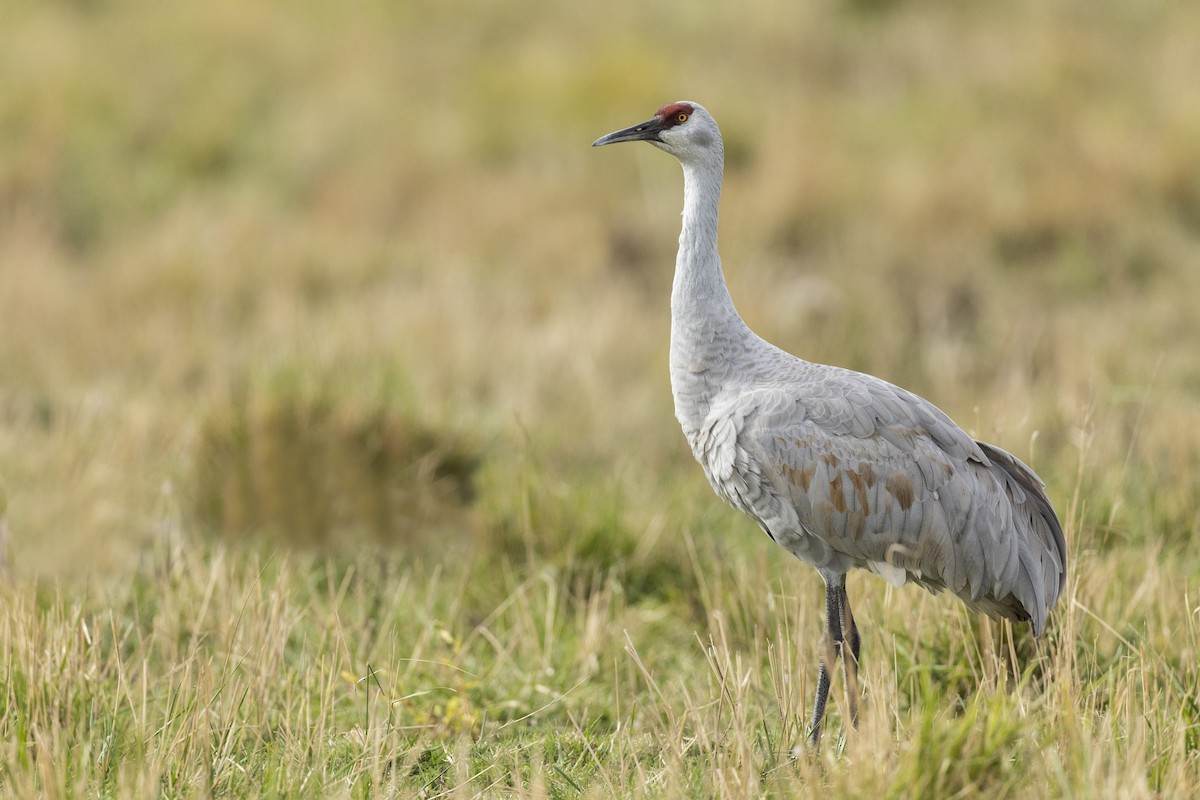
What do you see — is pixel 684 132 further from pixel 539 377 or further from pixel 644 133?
pixel 539 377

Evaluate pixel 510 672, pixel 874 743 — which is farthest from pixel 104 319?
pixel 874 743

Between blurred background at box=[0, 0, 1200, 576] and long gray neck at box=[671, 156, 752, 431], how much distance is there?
1.12 metres

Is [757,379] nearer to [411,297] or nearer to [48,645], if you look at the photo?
[48,645]

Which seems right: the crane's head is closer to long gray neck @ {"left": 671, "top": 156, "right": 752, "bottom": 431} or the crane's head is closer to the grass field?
long gray neck @ {"left": 671, "top": 156, "right": 752, "bottom": 431}

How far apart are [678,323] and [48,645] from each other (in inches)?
79.9

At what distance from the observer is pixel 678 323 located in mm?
4234

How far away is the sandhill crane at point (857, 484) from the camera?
3.99 m

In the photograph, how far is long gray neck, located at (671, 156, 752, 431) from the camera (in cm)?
419

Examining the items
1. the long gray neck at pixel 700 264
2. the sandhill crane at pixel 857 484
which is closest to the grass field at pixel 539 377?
the sandhill crane at pixel 857 484

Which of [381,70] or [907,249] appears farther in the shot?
[381,70]

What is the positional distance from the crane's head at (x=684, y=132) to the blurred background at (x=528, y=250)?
55.1 inches

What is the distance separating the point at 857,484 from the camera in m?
4.00

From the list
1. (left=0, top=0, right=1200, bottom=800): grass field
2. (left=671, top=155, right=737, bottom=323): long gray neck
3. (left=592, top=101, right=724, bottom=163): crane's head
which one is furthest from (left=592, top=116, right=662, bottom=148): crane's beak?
(left=0, top=0, right=1200, bottom=800): grass field

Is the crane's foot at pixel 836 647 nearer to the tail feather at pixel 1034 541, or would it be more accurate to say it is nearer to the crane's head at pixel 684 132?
the tail feather at pixel 1034 541
